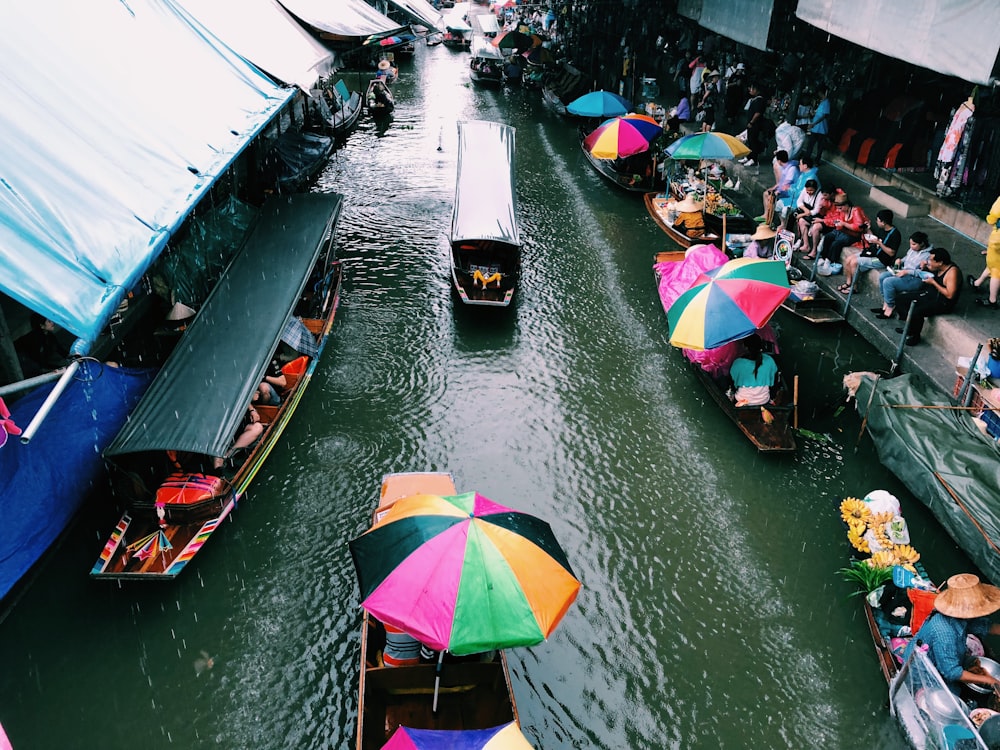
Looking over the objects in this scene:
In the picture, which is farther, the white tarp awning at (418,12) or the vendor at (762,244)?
the white tarp awning at (418,12)

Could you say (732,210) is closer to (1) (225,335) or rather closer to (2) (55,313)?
(1) (225,335)

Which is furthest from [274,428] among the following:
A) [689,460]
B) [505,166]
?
[505,166]

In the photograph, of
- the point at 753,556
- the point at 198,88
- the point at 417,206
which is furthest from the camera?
the point at 417,206

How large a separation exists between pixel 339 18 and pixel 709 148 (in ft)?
33.4

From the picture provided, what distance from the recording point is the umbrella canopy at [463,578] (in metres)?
6.00

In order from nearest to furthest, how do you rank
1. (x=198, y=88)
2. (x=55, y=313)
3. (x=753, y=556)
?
(x=55, y=313) < (x=753, y=556) < (x=198, y=88)

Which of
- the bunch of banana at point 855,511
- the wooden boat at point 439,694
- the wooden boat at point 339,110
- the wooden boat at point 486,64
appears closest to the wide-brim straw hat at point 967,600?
the bunch of banana at point 855,511

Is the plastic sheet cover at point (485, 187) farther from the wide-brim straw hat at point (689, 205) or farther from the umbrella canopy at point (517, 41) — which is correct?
the umbrella canopy at point (517, 41)

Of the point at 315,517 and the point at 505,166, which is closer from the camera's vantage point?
the point at 315,517

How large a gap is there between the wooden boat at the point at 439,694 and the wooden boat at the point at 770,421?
571 centimetres

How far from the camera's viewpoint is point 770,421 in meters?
11.3

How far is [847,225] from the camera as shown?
1493 centimetres

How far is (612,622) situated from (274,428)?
5.52 metres

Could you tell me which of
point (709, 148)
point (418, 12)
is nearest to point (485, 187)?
point (709, 148)
